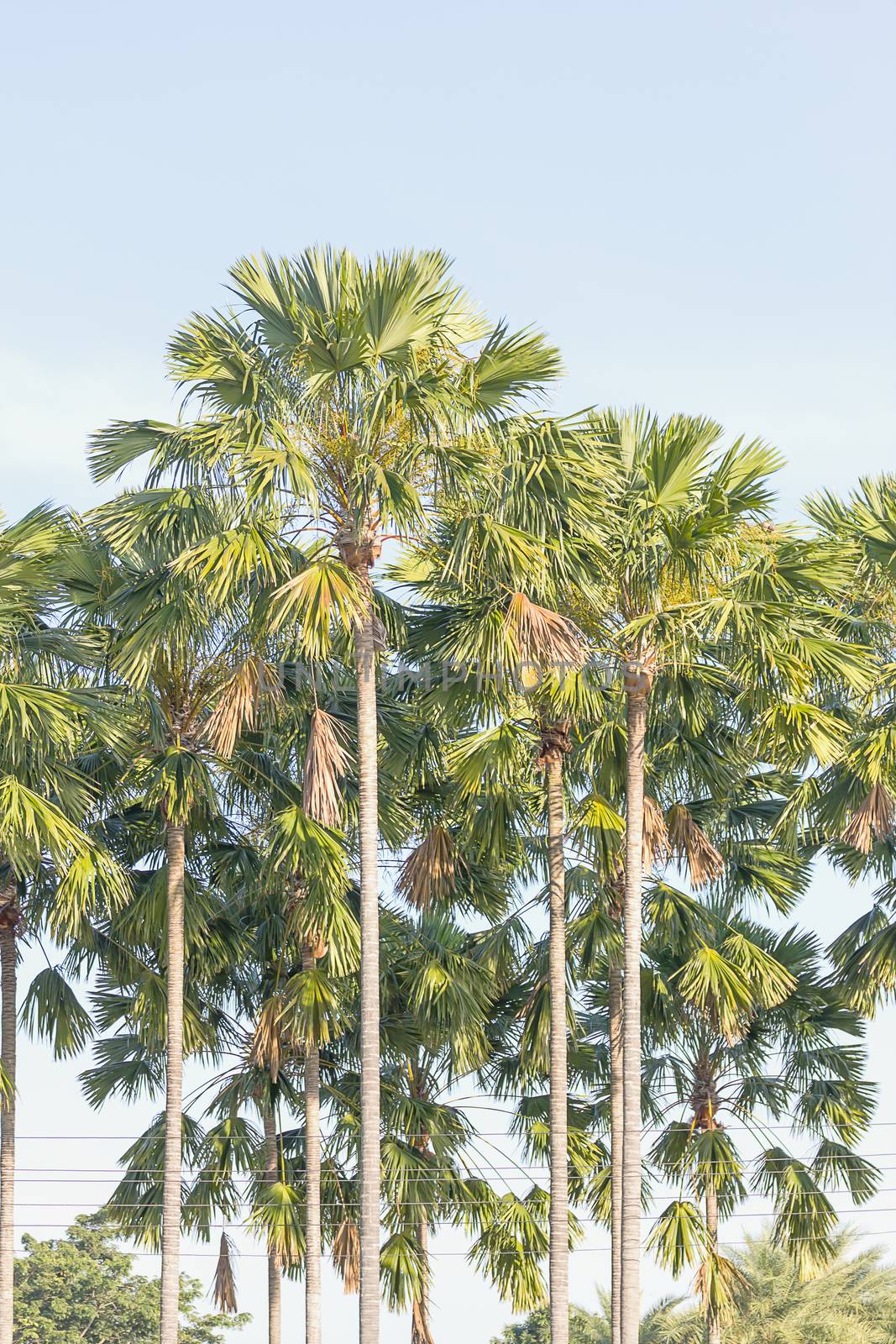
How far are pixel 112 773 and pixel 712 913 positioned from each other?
25.6 ft

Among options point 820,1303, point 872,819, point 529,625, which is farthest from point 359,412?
point 820,1303

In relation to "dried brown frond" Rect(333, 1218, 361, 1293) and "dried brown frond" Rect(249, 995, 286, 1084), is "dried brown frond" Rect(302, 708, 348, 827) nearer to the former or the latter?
"dried brown frond" Rect(249, 995, 286, 1084)

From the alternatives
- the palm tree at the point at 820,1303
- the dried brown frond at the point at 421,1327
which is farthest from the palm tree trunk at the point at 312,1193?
the palm tree at the point at 820,1303

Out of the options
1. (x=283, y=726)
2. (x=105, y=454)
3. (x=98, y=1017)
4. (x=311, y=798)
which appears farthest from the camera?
(x=98, y=1017)

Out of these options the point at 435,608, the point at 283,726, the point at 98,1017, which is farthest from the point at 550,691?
the point at 98,1017

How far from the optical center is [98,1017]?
22828 millimetres

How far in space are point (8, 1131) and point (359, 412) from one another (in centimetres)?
963

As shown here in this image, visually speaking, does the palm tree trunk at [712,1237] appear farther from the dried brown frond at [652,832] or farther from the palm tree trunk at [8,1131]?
the palm tree trunk at [8,1131]

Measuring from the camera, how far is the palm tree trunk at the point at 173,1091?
18.8 m

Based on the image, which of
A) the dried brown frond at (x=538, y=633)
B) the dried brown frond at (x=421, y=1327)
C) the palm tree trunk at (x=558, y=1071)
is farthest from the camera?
the dried brown frond at (x=421, y=1327)

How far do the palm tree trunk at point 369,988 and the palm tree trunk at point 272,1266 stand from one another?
543 centimetres

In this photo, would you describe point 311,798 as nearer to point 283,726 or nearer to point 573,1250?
point 283,726

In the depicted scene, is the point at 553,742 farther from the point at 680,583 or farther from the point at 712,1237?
the point at 712,1237

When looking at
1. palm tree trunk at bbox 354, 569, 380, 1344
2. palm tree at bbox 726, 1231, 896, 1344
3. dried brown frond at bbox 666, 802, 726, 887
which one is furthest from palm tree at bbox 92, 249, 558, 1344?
palm tree at bbox 726, 1231, 896, 1344
